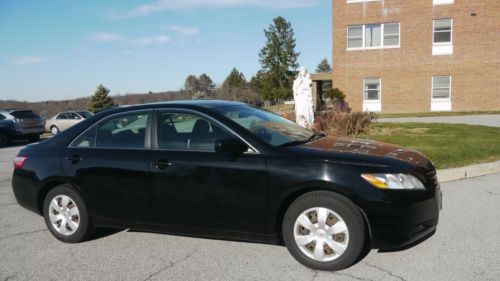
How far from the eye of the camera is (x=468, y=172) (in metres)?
7.27

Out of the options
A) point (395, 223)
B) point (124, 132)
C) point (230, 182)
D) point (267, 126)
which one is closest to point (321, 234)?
point (395, 223)

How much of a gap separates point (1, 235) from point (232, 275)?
A: 10.5ft

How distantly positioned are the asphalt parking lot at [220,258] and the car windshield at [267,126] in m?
1.14

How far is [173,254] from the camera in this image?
170 inches

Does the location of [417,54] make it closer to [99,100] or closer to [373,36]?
[373,36]

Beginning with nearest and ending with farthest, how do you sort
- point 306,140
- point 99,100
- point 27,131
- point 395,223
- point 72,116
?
point 395,223 < point 306,140 < point 27,131 < point 72,116 < point 99,100

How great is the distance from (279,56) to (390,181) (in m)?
74.4

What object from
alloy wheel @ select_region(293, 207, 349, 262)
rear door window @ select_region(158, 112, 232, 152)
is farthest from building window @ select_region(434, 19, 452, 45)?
alloy wheel @ select_region(293, 207, 349, 262)

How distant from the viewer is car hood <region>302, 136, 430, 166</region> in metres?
3.99

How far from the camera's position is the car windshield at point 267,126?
14.2ft

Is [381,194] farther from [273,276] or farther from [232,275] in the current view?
[232,275]

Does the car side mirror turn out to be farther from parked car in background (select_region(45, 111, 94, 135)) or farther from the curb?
parked car in background (select_region(45, 111, 94, 135))

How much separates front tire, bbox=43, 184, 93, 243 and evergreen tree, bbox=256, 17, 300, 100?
7007cm

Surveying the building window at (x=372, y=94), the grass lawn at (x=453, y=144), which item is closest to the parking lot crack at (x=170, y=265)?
the grass lawn at (x=453, y=144)
